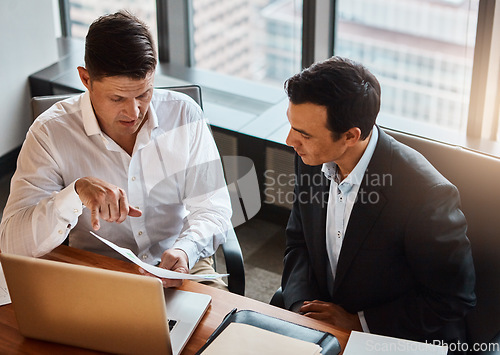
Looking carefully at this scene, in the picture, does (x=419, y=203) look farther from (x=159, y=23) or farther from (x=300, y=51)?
(x=159, y=23)

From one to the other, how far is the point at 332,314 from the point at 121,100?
0.90 metres

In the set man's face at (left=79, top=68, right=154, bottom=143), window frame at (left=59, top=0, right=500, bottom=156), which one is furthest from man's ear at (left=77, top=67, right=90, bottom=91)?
window frame at (left=59, top=0, right=500, bottom=156)

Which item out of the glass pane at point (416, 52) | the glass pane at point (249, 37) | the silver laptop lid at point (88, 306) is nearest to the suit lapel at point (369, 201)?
the silver laptop lid at point (88, 306)

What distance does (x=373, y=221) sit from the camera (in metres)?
1.90

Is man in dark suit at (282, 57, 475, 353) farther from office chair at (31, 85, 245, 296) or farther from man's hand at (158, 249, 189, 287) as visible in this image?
man's hand at (158, 249, 189, 287)

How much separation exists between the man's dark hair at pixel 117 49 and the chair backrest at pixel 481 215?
0.89 metres

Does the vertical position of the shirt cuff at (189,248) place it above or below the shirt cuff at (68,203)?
below

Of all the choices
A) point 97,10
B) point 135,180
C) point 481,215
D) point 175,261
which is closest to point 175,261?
point 175,261

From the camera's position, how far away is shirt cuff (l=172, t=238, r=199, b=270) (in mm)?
2084

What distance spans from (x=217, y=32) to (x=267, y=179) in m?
0.98

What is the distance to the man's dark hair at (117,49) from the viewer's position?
76.8 inches

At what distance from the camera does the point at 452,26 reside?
9.96ft

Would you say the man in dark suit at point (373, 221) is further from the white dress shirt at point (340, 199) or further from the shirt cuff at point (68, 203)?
the shirt cuff at point (68, 203)

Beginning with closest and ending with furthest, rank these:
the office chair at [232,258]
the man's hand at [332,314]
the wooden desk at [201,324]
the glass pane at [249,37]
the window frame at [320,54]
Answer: the wooden desk at [201,324], the man's hand at [332,314], the office chair at [232,258], the window frame at [320,54], the glass pane at [249,37]
